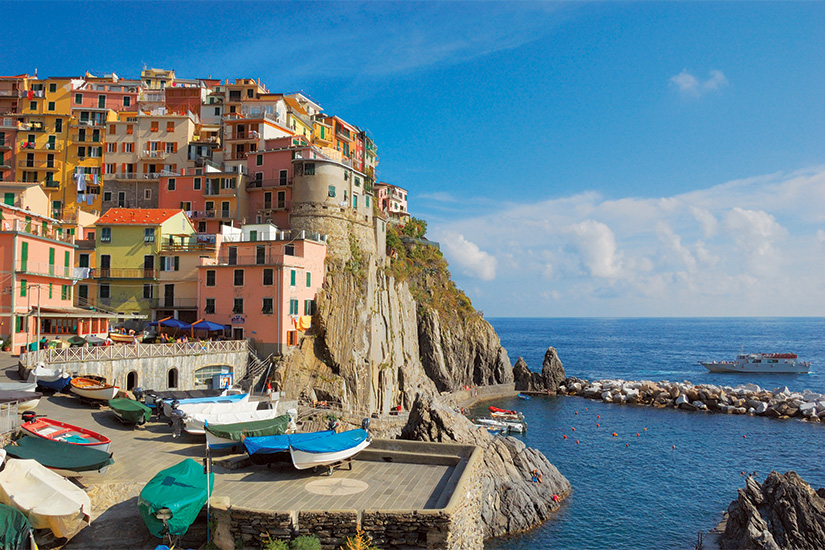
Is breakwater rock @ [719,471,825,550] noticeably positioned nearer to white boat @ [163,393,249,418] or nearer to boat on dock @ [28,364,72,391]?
white boat @ [163,393,249,418]

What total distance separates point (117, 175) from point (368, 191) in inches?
1138

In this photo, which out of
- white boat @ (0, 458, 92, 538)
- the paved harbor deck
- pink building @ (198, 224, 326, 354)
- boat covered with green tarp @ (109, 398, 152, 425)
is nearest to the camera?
white boat @ (0, 458, 92, 538)

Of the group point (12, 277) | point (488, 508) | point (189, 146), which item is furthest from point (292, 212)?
point (488, 508)

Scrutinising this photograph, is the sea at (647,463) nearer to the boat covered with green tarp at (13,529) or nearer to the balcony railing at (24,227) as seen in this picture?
the boat covered with green tarp at (13,529)

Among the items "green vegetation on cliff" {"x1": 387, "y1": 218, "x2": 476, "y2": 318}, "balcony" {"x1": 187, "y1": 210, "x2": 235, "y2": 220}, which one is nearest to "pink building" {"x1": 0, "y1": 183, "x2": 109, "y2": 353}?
"balcony" {"x1": 187, "y1": 210, "x2": 235, "y2": 220}

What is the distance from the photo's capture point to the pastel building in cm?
4859

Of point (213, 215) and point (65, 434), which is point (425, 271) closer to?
point (213, 215)

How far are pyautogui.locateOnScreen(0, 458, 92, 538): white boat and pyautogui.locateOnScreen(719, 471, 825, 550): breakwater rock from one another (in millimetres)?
27071

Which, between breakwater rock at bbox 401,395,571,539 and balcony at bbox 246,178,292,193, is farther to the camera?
balcony at bbox 246,178,292,193

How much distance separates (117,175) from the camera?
63750 mm

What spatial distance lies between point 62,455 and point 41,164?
61818 millimetres

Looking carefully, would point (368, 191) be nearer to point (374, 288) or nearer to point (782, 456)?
point (374, 288)

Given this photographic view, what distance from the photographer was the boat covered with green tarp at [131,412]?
2545 centimetres

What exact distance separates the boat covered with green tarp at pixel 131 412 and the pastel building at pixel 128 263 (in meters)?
23.8
